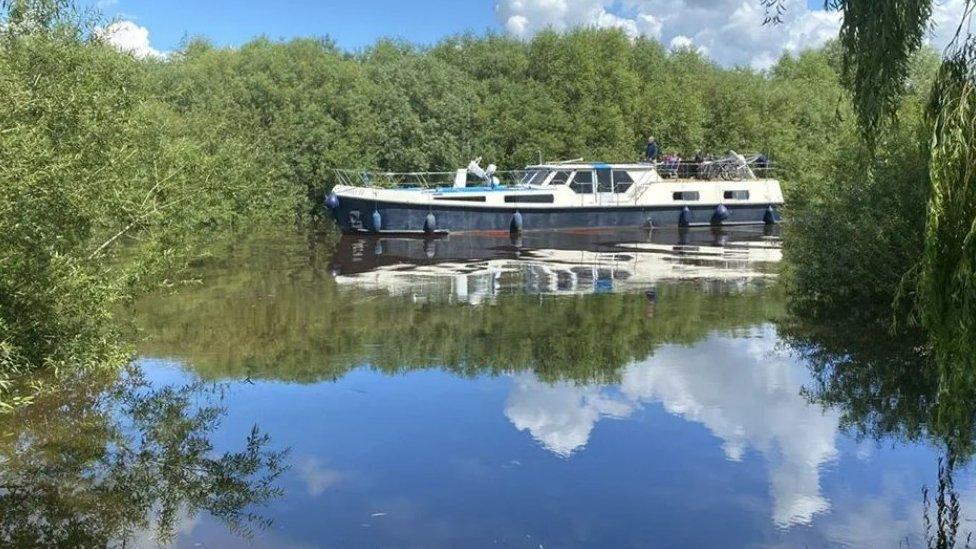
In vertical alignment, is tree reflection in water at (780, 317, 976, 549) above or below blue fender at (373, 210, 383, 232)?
below

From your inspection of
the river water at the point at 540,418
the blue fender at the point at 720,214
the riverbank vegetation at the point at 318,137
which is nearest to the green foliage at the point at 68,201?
the riverbank vegetation at the point at 318,137

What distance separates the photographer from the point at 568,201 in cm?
3150

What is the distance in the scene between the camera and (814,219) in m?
14.6

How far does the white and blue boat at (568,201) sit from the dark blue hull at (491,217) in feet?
0.10

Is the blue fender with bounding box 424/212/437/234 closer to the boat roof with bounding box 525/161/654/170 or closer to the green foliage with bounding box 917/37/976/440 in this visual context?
the boat roof with bounding box 525/161/654/170

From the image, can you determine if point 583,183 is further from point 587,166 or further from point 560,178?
point 560,178

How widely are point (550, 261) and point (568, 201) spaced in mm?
7961

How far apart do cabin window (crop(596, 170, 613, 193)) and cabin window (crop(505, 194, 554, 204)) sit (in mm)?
1933

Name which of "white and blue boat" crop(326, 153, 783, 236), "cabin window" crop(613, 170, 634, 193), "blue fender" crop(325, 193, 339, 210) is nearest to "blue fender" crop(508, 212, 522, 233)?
"white and blue boat" crop(326, 153, 783, 236)

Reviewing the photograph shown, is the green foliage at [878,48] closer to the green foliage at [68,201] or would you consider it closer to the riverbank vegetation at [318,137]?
the riverbank vegetation at [318,137]

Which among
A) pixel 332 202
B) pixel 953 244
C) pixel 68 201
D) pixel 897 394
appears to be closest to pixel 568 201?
pixel 332 202

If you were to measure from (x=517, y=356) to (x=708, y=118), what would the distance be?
34.1 m

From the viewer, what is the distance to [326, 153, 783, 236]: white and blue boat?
1182 inches

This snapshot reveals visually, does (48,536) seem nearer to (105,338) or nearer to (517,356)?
(105,338)
